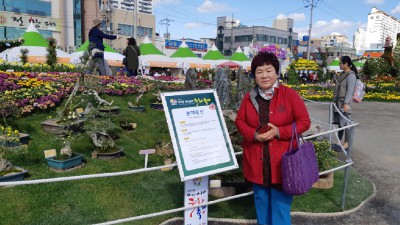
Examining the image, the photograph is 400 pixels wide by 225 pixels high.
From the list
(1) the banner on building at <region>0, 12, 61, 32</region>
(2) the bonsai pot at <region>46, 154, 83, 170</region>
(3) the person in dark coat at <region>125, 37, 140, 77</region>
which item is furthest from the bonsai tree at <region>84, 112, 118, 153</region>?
(1) the banner on building at <region>0, 12, 61, 32</region>

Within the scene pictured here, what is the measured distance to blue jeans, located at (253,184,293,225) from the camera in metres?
3.15

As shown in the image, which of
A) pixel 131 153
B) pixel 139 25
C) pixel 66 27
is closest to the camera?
pixel 131 153

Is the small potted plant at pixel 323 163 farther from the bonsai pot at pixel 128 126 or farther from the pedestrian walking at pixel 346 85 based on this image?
the bonsai pot at pixel 128 126

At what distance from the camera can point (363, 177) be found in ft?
19.1

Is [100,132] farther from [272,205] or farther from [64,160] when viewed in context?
[272,205]

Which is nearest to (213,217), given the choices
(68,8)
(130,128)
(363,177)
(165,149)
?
(165,149)

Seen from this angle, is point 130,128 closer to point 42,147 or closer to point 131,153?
point 131,153

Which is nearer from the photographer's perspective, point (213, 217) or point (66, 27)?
point (213, 217)

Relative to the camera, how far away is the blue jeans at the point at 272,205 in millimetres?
3146

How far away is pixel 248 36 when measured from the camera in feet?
311

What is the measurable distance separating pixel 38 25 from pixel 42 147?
159ft

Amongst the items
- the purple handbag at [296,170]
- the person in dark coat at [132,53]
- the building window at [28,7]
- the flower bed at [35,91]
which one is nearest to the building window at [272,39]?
the building window at [28,7]

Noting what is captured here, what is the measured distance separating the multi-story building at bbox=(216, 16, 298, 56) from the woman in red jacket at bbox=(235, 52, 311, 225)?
87.8 meters

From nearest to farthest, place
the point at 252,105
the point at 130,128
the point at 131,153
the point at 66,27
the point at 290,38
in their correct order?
the point at 252,105
the point at 131,153
the point at 130,128
the point at 66,27
the point at 290,38
